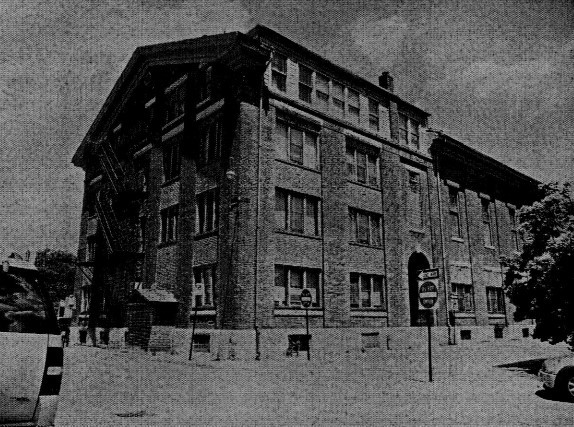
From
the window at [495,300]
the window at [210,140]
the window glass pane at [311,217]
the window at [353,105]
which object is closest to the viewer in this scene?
the window at [210,140]

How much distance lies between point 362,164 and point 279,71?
6.74 metres

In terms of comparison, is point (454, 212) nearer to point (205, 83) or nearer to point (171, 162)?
point (205, 83)

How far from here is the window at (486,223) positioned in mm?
32531

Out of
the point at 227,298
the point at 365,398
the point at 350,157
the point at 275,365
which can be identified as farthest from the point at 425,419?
the point at 350,157

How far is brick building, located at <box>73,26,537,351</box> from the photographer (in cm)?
1966

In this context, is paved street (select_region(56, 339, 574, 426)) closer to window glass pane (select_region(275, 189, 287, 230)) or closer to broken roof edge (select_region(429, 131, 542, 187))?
window glass pane (select_region(275, 189, 287, 230))

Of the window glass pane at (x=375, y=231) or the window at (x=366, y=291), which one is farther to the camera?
the window glass pane at (x=375, y=231)

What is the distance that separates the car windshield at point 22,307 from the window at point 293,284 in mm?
14825

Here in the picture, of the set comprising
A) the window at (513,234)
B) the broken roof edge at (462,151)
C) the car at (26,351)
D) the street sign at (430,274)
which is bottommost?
the car at (26,351)

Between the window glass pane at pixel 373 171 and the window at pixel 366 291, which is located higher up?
the window glass pane at pixel 373 171

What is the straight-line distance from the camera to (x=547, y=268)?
14164mm

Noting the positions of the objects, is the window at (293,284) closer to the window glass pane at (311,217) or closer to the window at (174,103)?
the window glass pane at (311,217)

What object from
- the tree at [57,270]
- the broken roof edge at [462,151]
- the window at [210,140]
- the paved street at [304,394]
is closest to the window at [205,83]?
the window at [210,140]

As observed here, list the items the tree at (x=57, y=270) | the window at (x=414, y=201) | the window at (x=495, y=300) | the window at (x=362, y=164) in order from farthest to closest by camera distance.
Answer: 1. the tree at (x=57, y=270)
2. the window at (x=495, y=300)
3. the window at (x=414, y=201)
4. the window at (x=362, y=164)
